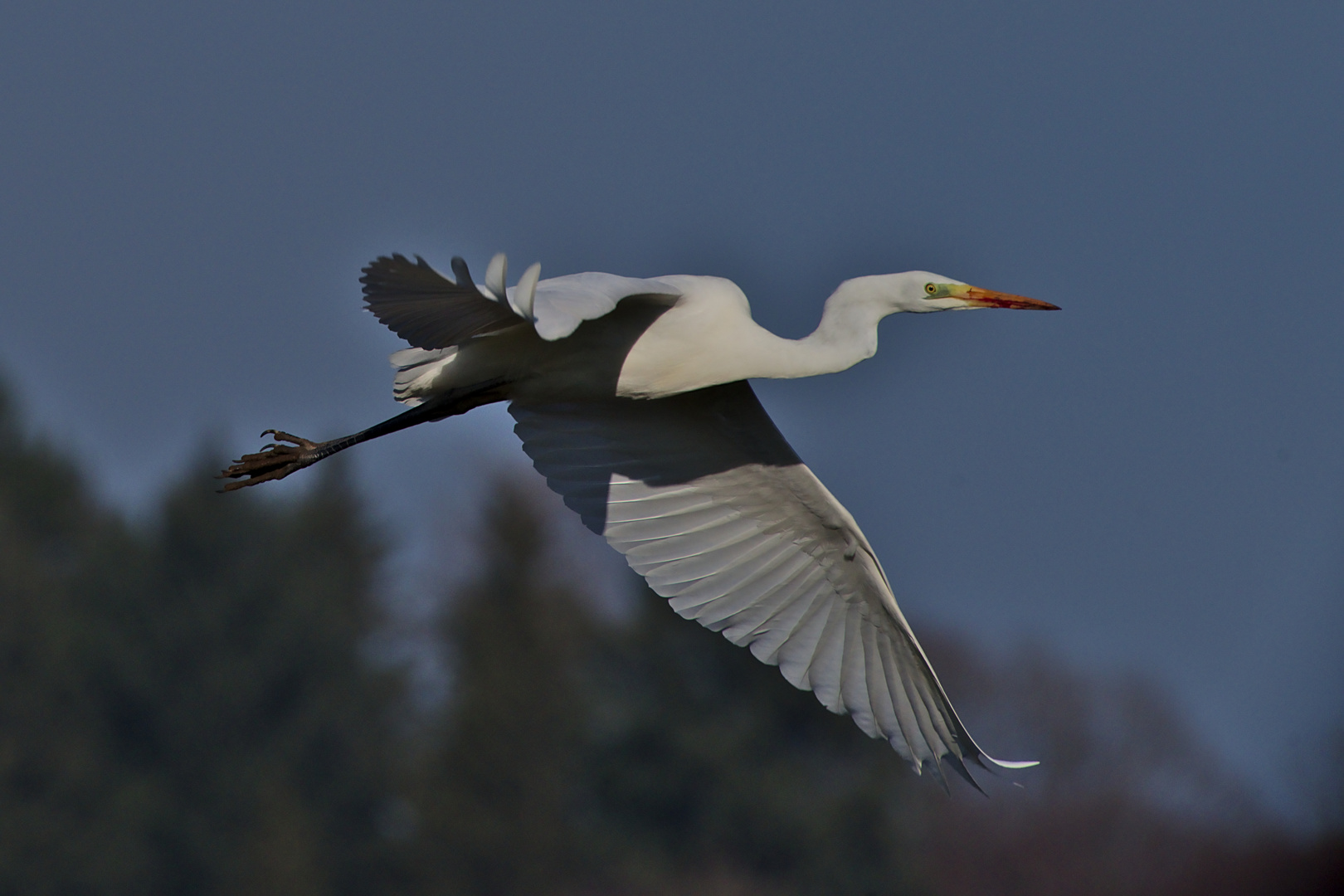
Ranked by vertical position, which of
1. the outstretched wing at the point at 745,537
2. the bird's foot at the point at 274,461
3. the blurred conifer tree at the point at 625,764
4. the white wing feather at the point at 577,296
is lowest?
the blurred conifer tree at the point at 625,764

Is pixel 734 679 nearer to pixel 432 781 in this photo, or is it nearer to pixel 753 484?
pixel 432 781

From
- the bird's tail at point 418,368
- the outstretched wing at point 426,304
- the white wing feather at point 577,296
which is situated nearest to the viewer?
the white wing feather at point 577,296

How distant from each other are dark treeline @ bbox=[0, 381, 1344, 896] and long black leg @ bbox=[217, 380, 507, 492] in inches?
815

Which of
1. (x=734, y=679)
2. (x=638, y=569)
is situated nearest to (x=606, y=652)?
(x=734, y=679)

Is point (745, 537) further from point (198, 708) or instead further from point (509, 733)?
point (198, 708)

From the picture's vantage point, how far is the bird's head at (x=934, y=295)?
6914mm

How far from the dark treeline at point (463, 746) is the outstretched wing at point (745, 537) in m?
19.6

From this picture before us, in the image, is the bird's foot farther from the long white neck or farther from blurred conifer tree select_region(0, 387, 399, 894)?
blurred conifer tree select_region(0, 387, 399, 894)

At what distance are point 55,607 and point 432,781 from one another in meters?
9.32

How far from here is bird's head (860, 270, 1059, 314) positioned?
691 cm

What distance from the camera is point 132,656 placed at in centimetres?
3650

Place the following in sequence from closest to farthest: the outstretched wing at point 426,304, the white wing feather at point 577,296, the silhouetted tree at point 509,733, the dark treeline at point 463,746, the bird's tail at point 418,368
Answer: the white wing feather at point 577,296
the outstretched wing at point 426,304
the bird's tail at point 418,368
the dark treeline at point 463,746
the silhouetted tree at point 509,733

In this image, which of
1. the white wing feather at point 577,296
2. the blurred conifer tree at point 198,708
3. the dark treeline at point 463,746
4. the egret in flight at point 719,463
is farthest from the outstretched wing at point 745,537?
the blurred conifer tree at point 198,708

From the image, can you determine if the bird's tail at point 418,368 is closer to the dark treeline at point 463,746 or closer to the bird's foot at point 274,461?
the bird's foot at point 274,461
